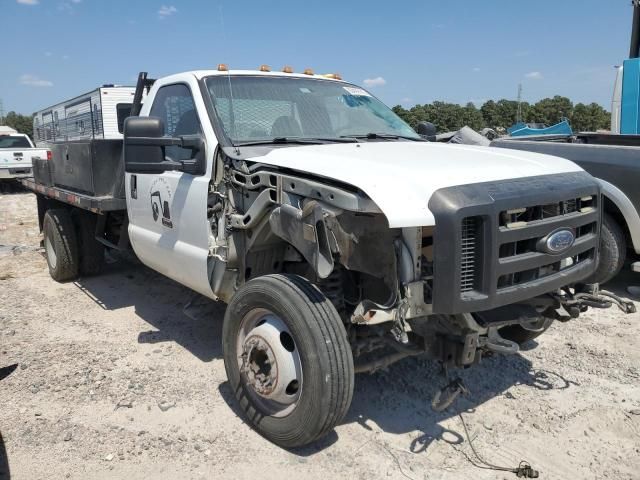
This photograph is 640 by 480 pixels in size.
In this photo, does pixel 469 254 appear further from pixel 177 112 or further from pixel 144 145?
pixel 177 112

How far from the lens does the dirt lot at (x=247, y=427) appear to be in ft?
10.0

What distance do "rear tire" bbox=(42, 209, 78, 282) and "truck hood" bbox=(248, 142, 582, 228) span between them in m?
3.89

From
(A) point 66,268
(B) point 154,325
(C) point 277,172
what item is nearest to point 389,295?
(C) point 277,172

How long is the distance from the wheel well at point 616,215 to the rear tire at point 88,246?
5.43 metres

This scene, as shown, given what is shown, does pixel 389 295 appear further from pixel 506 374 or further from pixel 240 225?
pixel 506 374

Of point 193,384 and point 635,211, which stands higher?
point 635,211

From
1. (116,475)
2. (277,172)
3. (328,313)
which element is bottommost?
(116,475)

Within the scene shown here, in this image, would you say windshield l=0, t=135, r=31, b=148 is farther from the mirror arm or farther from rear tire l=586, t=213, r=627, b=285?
rear tire l=586, t=213, r=627, b=285

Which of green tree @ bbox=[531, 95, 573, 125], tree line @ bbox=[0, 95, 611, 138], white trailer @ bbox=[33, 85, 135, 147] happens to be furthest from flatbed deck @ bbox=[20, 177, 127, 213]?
green tree @ bbox=[531, 95, 573, 125]

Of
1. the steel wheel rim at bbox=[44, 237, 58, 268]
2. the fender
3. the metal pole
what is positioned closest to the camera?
the fender

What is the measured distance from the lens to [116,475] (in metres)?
2.99

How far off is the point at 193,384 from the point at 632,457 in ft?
9.02

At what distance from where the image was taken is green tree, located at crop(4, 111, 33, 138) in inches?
2229

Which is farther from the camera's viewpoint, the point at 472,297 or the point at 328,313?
the point at 328,313
